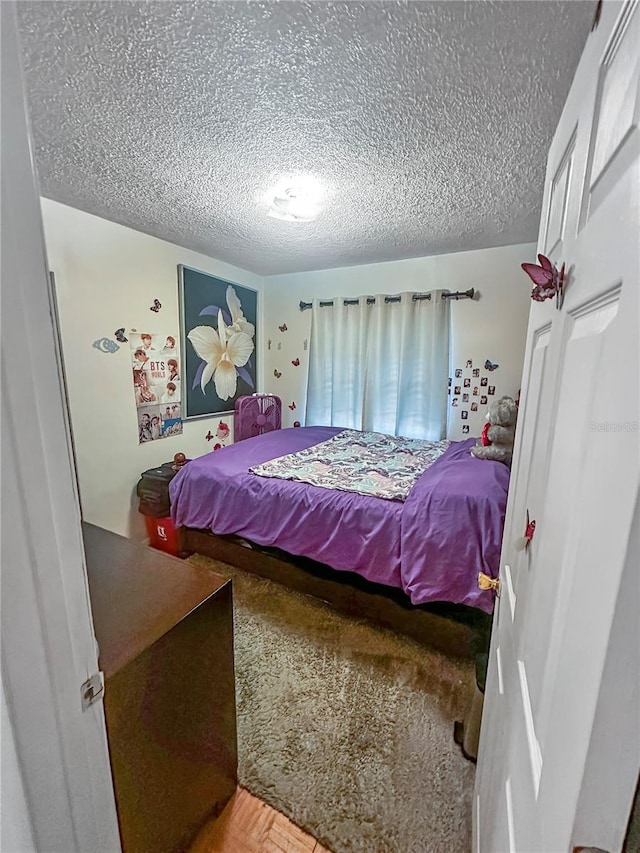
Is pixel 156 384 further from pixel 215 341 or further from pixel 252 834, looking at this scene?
pixel 252 834

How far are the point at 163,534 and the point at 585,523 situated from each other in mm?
2688

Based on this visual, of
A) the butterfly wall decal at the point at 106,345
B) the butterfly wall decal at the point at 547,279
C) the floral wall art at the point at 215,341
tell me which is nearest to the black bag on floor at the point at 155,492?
the floral wall art at the point at 215,341

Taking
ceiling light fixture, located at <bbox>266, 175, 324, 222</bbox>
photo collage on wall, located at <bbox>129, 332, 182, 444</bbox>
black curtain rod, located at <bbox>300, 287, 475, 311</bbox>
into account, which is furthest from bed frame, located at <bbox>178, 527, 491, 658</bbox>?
black curtain rod, located at <bbox>300, 287, 475, 311</bbox>

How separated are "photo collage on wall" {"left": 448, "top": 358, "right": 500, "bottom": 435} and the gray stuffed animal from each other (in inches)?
29.0

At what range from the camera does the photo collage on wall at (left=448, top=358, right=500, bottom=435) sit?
3.17 m

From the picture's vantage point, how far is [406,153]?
1559 mm

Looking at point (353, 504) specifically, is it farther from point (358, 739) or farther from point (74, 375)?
point (74, 375)

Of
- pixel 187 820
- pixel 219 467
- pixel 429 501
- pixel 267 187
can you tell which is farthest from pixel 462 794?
pixel 267 187

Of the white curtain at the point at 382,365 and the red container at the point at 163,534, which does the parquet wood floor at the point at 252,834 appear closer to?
the red container at the point at 163,534

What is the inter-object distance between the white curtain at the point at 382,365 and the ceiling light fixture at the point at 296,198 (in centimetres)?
150

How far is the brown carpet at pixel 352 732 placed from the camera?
1.14 meters

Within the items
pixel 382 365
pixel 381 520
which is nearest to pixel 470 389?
pixel 382 365

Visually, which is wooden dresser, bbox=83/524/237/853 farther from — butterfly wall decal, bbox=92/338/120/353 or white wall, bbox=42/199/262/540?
butterfly wall decal, bbox=92/338/120/353

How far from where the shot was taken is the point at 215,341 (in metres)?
3.29
